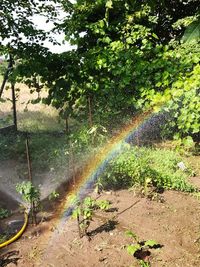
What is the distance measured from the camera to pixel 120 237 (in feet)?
16.9

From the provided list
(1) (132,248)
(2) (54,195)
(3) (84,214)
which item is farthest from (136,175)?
(1) (132,248)

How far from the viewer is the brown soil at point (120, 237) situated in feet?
15.4

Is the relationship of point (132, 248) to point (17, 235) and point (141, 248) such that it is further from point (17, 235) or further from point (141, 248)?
point (17, 235)

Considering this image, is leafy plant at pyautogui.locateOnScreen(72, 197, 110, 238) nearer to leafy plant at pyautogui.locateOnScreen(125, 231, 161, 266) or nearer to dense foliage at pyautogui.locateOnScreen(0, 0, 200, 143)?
leafy plant at pyautogui.locateOnScreen(125, 231, 161, 266)

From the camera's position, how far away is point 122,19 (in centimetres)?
978

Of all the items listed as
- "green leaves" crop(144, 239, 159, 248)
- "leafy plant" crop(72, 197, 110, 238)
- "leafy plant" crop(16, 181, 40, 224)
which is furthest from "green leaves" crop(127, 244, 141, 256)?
"leafy plant" crop(16, 181, 40, 224)

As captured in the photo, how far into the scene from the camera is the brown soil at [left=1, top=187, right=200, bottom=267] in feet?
15.4

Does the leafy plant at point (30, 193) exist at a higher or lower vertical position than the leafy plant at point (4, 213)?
higher

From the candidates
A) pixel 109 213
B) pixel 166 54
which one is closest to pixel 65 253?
pixel 109 213

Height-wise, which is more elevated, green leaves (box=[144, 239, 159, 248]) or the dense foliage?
the dense foliage

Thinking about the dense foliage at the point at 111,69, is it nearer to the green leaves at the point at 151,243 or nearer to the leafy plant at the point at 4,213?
the leafy plant at the point at 4,213

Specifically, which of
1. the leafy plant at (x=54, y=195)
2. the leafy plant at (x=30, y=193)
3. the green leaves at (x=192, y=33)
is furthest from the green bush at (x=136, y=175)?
the green leaves at (x=192, y=33)

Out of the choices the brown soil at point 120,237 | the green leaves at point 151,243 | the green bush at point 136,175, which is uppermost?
the green bush at point 136,175

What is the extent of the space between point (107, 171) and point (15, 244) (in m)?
2.35
